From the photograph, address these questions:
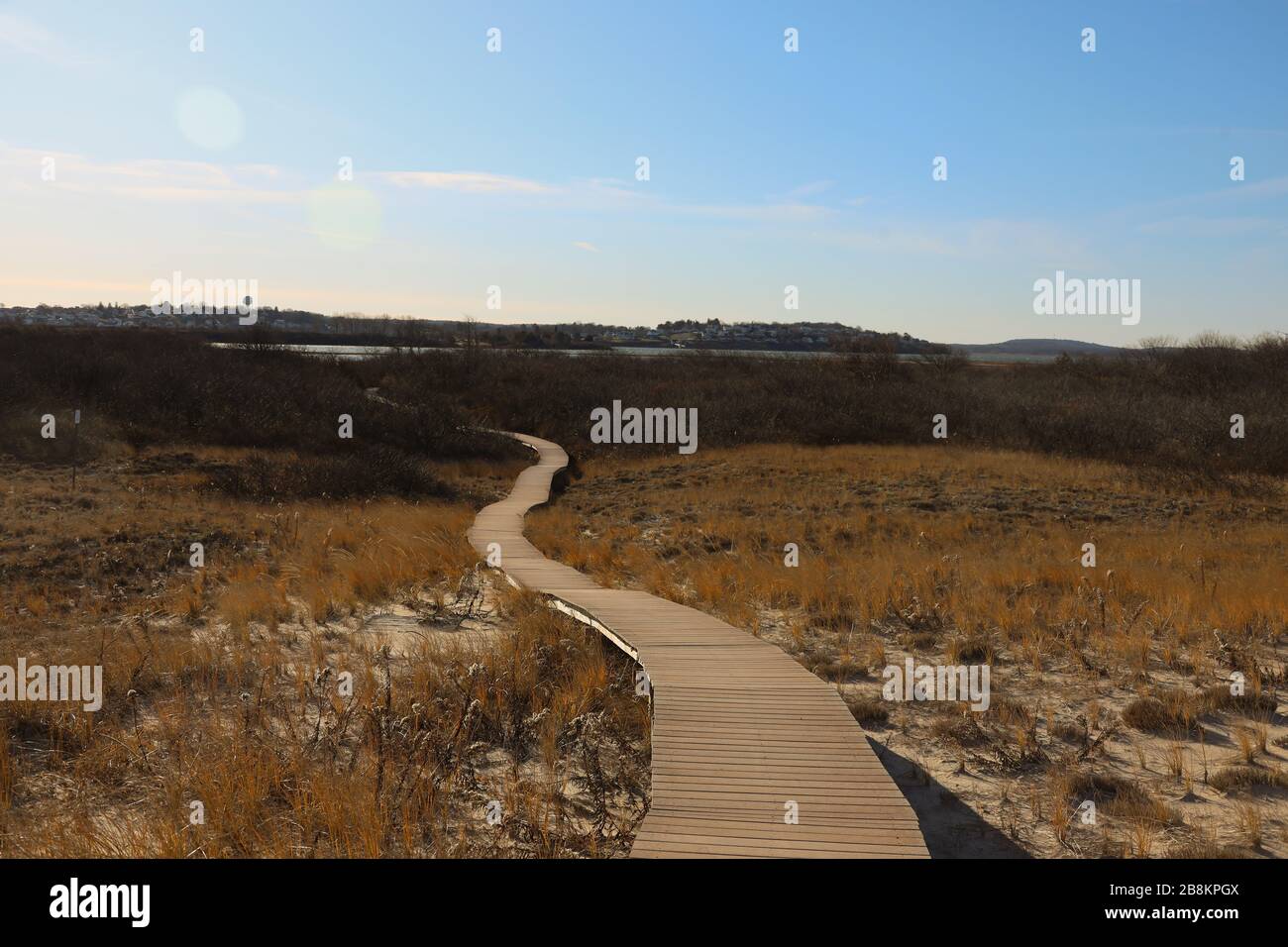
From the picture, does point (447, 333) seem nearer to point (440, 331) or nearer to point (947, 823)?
point (440, 331)

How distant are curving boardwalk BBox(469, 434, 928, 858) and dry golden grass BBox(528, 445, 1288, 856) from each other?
0.91 metres

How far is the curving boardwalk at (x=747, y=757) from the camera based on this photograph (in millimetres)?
4387

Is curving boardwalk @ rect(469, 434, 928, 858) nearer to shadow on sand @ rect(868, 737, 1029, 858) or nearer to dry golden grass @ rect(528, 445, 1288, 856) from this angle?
shadow on sand @ rect(868, 737, 1029, 858)

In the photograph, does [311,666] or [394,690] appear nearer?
[394,690]

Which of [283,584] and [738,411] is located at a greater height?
[738,411]

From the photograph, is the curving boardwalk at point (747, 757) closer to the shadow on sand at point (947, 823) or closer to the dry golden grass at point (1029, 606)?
the shadow on sand at point (947, 823)

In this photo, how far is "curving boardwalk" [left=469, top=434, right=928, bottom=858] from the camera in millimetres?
4387

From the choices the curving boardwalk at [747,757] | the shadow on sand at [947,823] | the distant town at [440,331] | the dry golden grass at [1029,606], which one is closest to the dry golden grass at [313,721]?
the curving boardwalk at [747,757]

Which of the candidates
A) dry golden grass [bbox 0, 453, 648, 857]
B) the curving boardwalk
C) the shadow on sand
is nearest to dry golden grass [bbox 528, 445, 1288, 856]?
the shadow on sand
